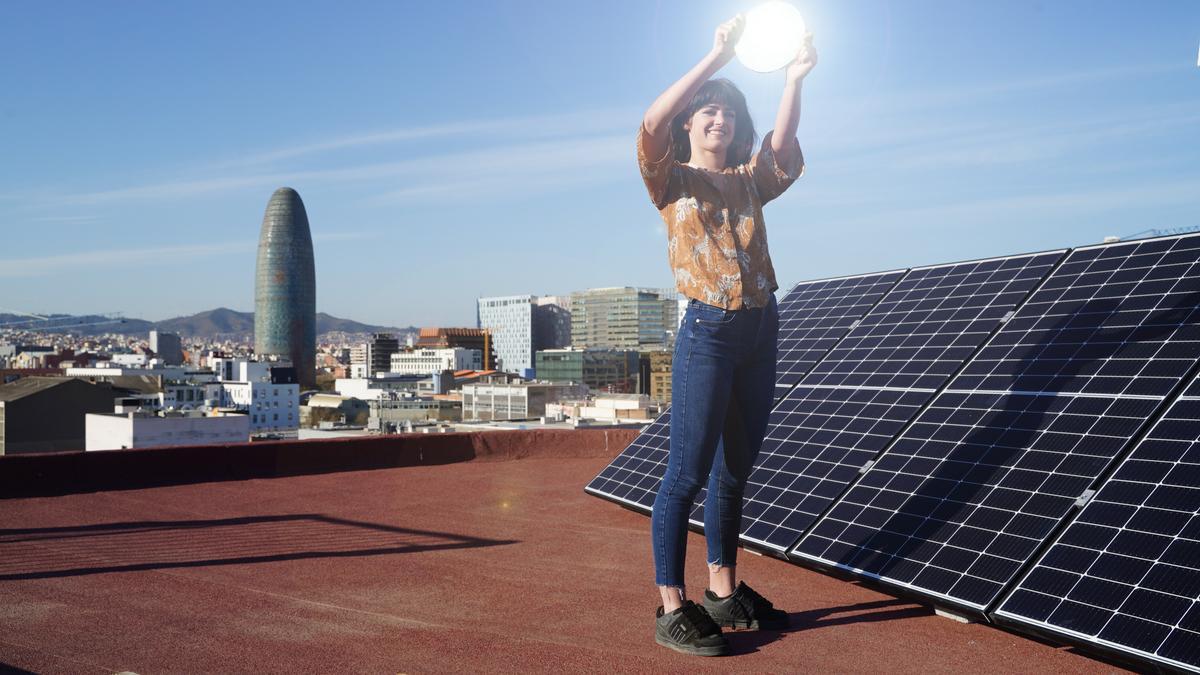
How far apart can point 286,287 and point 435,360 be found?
32069mm

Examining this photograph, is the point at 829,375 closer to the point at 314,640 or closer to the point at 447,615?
the point at 447,615

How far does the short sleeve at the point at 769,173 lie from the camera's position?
442 cm

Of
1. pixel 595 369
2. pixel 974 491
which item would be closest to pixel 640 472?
pixel 974 491

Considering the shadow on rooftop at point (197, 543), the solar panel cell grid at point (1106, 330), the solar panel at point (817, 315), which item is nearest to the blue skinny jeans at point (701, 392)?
the solar panel cell grid at point (1106, 330)

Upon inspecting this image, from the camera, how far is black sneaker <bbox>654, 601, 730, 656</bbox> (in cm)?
420

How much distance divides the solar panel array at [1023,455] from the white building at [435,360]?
17303cm

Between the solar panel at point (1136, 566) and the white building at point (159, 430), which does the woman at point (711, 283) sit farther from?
the white building at point (159, 430)

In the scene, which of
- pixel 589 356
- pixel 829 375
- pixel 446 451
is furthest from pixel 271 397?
pixel 829 375

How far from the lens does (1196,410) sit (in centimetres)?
501

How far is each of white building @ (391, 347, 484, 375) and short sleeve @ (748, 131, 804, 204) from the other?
176 metres

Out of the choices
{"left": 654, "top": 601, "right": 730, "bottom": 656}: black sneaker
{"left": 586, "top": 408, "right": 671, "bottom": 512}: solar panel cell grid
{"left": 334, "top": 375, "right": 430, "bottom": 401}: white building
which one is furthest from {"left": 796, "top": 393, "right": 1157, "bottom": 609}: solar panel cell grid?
{"left": 334, "top": 375, "right": 430, "bottom": 401}: white building

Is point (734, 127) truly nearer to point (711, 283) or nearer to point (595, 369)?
point (711, 283)

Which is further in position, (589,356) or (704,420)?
(589,356)

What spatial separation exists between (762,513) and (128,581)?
4041 mm
